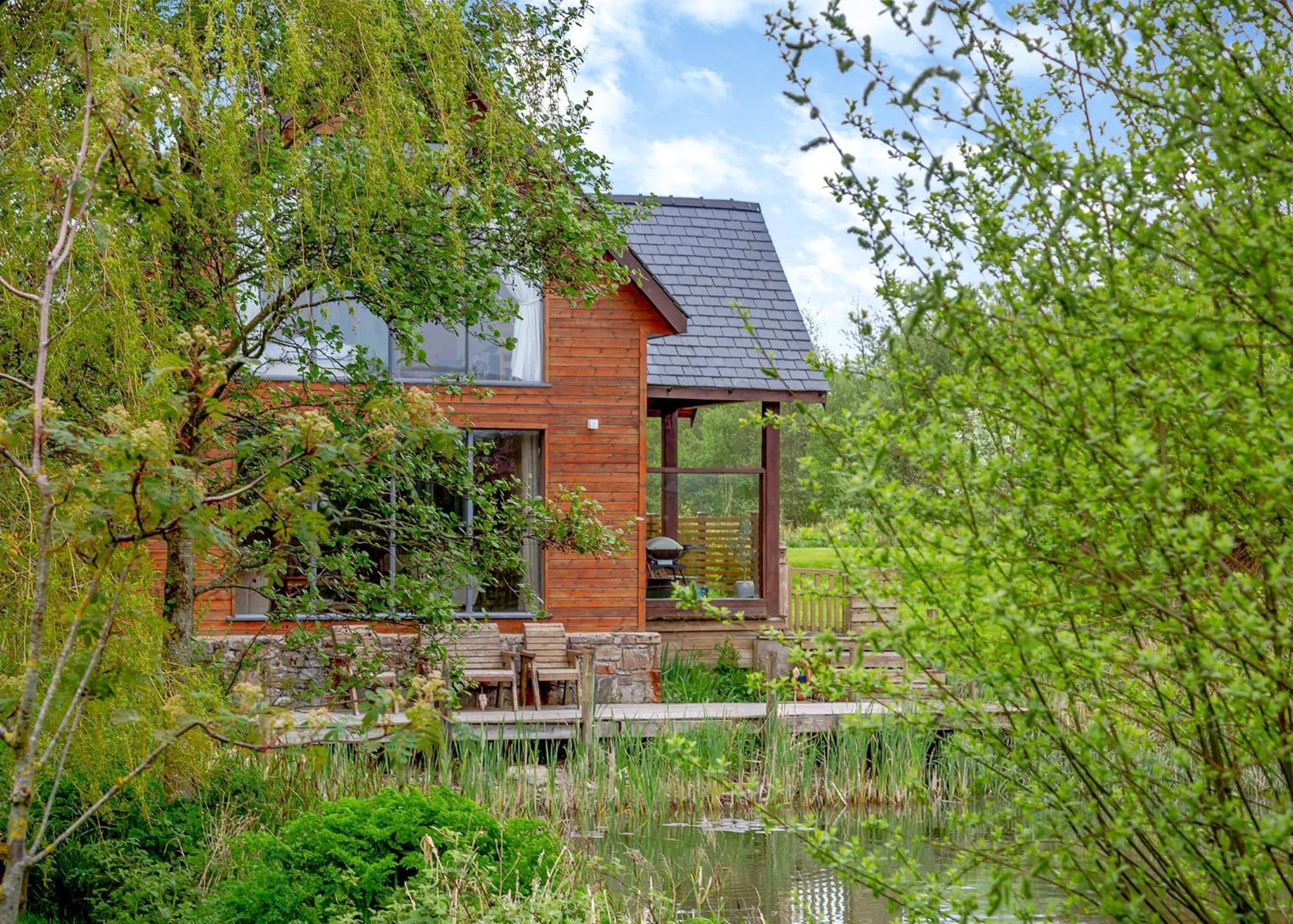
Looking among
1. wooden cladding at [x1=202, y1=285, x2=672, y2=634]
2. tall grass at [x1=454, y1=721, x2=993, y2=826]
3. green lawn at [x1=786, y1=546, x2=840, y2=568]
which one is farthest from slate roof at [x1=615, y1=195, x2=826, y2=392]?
green lawn at [x1=786, y1=546, x2=840, y2=568]

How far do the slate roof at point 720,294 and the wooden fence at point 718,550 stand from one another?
213 cm

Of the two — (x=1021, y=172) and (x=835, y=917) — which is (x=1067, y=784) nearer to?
(x=1021, y=172)

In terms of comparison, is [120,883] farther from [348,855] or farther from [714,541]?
[714,541]

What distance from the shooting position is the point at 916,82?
2.67 meters

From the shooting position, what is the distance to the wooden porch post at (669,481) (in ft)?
A: 57.2

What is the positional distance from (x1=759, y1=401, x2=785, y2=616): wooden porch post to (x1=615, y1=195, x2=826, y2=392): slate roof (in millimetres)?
617

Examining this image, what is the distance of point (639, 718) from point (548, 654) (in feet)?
8.37

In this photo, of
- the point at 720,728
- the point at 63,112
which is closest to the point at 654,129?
the point at 720,728

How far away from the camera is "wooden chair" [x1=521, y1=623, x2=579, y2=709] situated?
44.6 ft

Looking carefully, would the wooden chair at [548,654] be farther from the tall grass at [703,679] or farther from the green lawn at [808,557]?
the green lawn at [808,557]

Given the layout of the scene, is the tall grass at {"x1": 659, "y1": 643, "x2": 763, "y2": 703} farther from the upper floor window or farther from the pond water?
the pond water

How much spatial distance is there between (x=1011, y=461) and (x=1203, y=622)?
639mm

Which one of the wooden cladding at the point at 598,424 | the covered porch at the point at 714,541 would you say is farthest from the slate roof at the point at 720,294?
the wooden cladding at the point at 598,424

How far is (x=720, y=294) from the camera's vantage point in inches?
671
